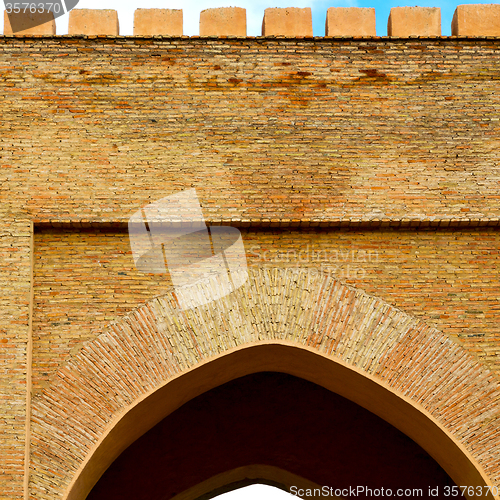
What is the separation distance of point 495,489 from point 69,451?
2.88m

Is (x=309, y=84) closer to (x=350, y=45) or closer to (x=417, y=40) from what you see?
(x=350, y=45)

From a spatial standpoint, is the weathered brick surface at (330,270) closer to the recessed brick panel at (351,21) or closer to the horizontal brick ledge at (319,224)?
the horizontal brick ledge at (319,224)

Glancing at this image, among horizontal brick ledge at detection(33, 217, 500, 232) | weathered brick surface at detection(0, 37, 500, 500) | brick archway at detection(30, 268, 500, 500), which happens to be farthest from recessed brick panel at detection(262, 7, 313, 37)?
brick archway at detection(30, 268, 500, 500)

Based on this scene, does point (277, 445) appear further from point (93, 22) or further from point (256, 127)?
point (93, 22)

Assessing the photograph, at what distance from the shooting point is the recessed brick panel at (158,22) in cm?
496

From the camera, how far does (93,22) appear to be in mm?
4945

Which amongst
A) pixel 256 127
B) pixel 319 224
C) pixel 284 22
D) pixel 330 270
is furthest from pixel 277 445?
pixel 284 22

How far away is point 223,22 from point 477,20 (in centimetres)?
204

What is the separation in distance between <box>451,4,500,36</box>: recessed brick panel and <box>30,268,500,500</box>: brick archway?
2311 millimetres

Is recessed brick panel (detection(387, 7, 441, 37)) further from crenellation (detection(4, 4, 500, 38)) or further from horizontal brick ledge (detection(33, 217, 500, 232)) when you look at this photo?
horizontal brick ledge (detection(33, 217, 500, 232))

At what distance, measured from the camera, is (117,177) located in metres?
4.69

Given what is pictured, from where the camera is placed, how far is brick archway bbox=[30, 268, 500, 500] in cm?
431

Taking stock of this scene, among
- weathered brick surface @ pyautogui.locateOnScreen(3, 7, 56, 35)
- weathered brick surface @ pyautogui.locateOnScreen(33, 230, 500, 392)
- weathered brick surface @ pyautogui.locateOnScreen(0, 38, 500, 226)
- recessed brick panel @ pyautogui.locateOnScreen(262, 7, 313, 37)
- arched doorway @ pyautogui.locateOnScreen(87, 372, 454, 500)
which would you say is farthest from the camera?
arched doorway @ pyautogui.locateOnScreen(87, 372, 454, 500)

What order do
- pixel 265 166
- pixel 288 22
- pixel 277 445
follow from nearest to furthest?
1. pixel 265 166
2. pixel 288 22
3. pixel 277 445
